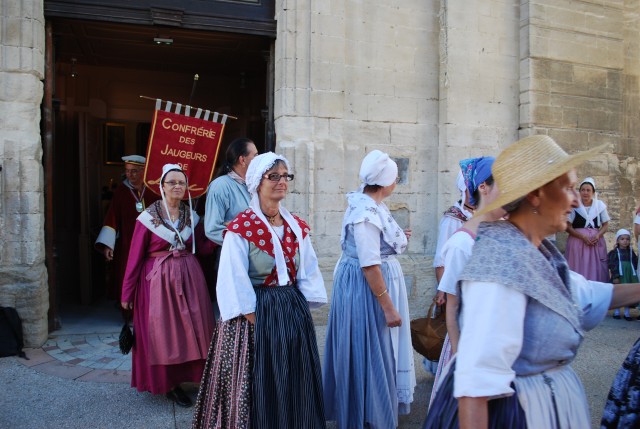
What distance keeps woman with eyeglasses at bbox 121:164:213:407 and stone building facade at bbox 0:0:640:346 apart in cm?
162

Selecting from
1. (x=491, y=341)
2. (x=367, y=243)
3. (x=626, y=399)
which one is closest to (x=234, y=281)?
(x=367, y=243)

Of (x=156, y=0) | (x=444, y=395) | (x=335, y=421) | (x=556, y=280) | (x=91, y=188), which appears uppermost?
(x=156, y=0)

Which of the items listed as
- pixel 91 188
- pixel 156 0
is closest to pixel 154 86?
pixel 91 188

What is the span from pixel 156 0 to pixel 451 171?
3.75 m

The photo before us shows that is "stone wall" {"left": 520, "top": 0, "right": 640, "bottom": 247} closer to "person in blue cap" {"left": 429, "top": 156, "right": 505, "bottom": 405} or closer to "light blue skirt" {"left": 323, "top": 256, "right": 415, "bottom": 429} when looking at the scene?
"light blue skirt" {"left": 323, "top": 256, "right": 415, "bottom": 429}

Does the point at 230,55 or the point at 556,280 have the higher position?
the point at 230,55

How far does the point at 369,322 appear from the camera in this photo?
11.3ft

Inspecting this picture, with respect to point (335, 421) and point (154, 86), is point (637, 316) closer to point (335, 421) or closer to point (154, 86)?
point (335, 421)

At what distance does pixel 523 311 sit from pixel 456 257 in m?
1.01

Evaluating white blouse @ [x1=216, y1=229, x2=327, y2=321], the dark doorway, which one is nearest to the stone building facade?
the dark doorway

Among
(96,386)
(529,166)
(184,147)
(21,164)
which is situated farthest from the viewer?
(21,164)

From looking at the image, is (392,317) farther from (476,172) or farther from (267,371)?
(476,172)

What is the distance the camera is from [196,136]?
15.7ft

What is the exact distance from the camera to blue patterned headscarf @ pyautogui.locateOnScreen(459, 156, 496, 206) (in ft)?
9.31
